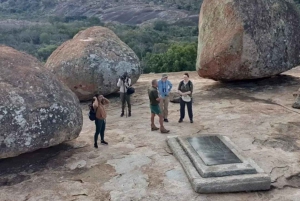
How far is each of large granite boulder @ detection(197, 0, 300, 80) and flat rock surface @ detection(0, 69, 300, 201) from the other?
117 cm

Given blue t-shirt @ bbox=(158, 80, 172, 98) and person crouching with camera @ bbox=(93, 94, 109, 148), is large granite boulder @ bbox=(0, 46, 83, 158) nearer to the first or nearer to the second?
person crouching with camera @ bbox=(93, 94, 109, 148)

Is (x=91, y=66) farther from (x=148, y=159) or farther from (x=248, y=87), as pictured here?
(x=148, y=159)

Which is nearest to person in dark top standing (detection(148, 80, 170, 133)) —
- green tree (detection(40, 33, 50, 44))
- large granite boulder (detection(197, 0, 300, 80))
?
large granite boulder (detection(197, 0, 300, 80))

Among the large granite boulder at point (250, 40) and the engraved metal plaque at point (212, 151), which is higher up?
the large granite boulder at point (250, 40)

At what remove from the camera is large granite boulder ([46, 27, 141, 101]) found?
39.7ft

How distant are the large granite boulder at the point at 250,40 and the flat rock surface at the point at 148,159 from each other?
117cm

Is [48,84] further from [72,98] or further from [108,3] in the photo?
[108,3]

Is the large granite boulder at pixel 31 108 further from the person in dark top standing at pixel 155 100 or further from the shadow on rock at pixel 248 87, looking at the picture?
the shadow on rock at pixel 248 87

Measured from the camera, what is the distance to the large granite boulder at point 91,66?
477 inches

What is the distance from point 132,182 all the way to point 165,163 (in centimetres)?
88

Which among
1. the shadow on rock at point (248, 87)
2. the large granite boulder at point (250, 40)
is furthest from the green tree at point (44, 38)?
the large granite boulder at point (250, 40)

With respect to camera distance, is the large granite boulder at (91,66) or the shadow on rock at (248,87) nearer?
the large granite boulder at (91,66)

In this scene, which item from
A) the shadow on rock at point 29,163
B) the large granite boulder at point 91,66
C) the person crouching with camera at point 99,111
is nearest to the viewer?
the shadow on rock at point 29,163

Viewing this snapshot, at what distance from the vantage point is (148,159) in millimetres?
7973
